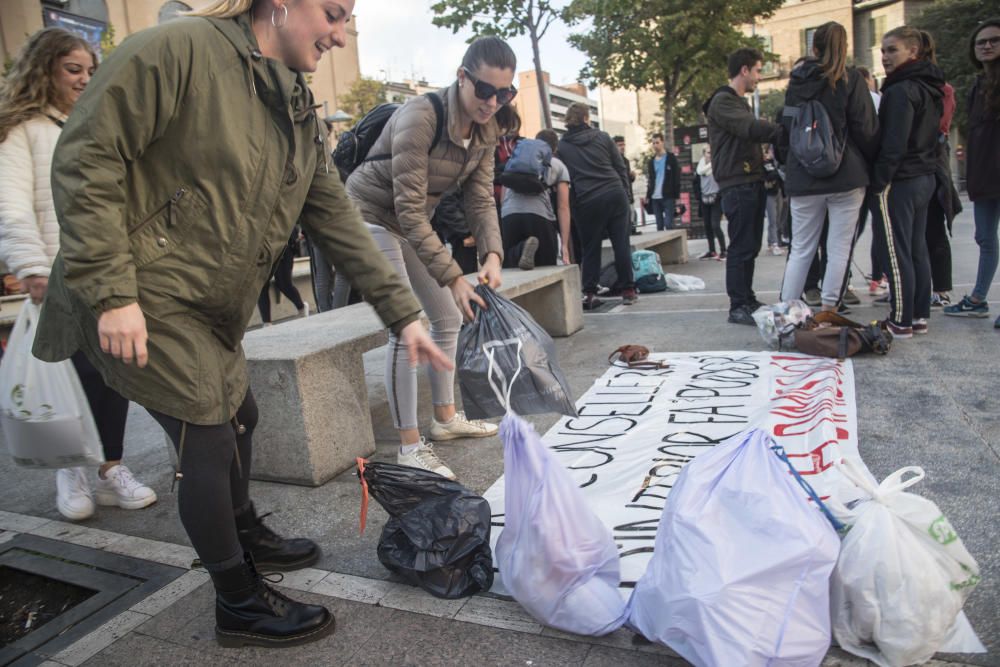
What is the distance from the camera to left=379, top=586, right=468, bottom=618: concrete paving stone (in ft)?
6.98

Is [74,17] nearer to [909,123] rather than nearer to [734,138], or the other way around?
[734,138]

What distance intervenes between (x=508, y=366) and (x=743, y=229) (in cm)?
357

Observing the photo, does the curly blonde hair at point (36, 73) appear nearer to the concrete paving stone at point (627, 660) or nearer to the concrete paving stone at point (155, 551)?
the concrete paving stone at point (155, 551)

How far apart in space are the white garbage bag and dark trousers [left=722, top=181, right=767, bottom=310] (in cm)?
401

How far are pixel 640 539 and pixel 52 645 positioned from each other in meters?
1.77

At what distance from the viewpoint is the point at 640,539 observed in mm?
2412

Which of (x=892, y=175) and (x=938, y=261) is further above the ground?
(x=892, y=175)

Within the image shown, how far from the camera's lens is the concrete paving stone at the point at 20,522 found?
3.00 m

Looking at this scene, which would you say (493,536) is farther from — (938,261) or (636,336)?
(938,261)

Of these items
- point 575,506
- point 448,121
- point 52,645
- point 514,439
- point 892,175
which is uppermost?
point 448,121

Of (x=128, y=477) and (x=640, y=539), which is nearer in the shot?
(x=640, y=539)

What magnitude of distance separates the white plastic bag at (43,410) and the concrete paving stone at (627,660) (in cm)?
191

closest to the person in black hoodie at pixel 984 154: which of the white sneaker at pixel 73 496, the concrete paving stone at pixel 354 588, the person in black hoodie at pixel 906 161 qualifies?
the person in black hoodie at pixel 906 161

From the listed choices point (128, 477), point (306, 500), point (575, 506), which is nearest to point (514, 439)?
point (575, 506)
